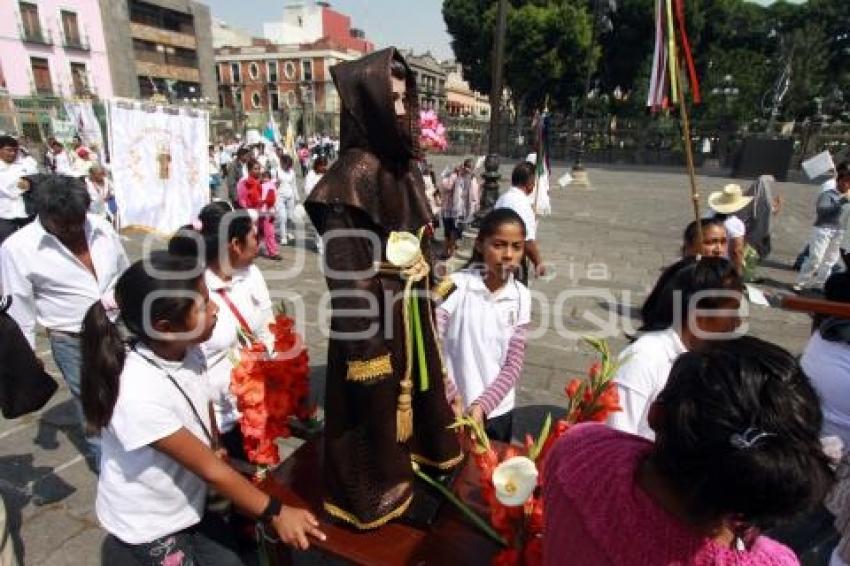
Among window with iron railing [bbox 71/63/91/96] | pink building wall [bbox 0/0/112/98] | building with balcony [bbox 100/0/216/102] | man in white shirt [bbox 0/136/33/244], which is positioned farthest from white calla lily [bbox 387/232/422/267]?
window with iron railing [bbox 71/63/91/96]

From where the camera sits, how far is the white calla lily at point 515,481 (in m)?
1.49

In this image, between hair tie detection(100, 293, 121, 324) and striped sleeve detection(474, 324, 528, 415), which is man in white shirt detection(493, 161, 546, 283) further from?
hair tie detection(100, 293, 121, 324)

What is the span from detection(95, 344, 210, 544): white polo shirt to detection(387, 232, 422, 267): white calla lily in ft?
2.82

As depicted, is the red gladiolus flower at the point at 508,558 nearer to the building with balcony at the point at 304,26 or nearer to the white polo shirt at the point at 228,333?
the white polo shirt at the point at 228,333

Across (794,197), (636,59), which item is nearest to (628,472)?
(794,197)

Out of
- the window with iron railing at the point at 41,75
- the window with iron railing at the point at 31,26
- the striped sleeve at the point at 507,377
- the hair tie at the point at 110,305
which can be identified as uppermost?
the window with iron railing at the point at 31,26

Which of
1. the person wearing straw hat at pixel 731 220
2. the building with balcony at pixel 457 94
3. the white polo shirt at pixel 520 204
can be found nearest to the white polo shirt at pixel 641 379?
the white polo shirt at pixel 520 204

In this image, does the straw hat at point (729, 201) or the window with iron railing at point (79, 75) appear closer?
the straw hat at point (729, 201)

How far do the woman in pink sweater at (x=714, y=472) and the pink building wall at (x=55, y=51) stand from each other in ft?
129

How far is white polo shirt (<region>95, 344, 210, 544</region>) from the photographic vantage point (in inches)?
62.0

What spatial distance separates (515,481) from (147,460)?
48.3 inches

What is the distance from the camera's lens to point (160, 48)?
40625 mm

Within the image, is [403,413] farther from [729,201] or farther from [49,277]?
[729,201]

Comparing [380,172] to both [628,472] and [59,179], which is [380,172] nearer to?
[628,472]
